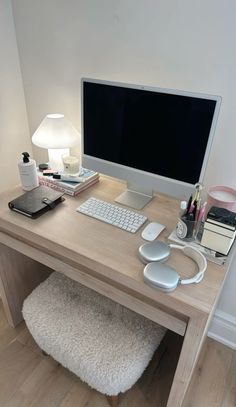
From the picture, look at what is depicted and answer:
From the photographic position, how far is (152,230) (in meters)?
1.01

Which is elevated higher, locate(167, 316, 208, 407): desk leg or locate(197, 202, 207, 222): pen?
locate(197, 202, 207, 222): pen

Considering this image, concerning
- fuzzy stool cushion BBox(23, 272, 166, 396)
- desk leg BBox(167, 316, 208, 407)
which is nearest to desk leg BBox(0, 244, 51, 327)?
fuzzy stool cushion BBox(23, 272, 166, 396)

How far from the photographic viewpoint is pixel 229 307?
1.40m

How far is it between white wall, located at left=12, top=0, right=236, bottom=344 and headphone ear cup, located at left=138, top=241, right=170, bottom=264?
1.44 feet

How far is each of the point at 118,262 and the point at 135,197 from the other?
395 mm

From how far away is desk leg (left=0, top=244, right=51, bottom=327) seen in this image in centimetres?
131

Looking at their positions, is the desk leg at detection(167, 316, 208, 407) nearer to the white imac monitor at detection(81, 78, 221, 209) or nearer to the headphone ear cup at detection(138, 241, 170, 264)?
the headphone ear cup at detection(138, 241, 170, 264)

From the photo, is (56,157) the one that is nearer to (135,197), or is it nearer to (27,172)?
(27,172)

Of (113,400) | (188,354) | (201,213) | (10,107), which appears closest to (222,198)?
(201,213)

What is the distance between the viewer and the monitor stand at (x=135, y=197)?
3.82 feet

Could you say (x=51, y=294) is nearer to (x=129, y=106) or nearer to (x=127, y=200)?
(x=127, y=200)

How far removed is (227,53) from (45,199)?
84cm

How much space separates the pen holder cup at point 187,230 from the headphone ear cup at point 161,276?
0.49 feet

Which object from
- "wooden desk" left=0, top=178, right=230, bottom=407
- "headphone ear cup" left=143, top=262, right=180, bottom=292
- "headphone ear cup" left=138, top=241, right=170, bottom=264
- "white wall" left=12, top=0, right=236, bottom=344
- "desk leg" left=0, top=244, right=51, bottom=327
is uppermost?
"white wall" left=12, top=0, right=236, bottom=344
